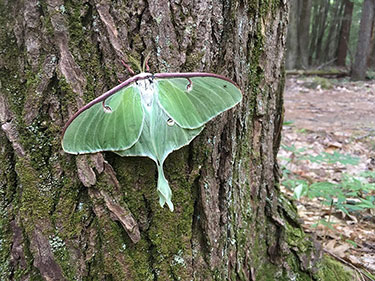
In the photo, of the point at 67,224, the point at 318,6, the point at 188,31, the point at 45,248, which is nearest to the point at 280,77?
the point at 188,31

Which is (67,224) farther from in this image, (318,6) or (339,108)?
(318,6)

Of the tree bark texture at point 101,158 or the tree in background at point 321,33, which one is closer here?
the tree bark texture at point 101,158

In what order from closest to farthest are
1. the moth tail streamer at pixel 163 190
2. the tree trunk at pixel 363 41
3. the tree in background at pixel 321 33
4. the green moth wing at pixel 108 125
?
the green moth wing at pixel 108 125, the moth tail streamer at pixel 163 190, the tree trunk at pixel 363 41, the tree in background at pixel 321 33

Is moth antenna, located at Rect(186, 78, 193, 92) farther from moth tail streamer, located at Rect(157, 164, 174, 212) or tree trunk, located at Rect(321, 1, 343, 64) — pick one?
tree trunk, located at Rect(321, 1, 343, 64)

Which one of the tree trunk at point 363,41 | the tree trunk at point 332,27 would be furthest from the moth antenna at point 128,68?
the tree trunk at point 332,27

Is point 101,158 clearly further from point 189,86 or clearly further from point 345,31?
point 345,31

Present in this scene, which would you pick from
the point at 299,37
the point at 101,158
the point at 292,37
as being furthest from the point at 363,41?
the point at 101,158

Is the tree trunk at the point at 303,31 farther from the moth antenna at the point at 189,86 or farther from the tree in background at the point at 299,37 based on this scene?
the moth antenna at the point at 189,86
